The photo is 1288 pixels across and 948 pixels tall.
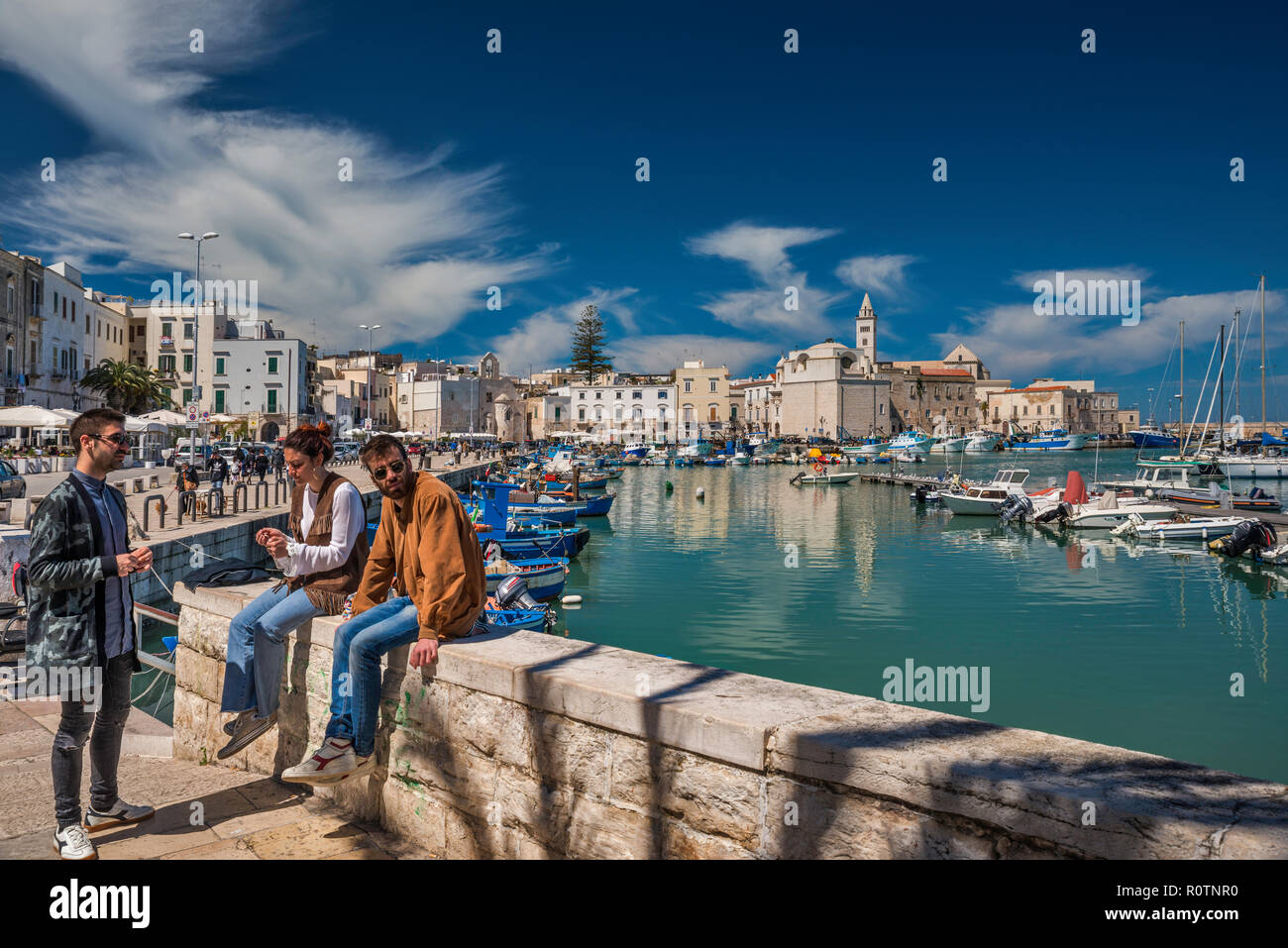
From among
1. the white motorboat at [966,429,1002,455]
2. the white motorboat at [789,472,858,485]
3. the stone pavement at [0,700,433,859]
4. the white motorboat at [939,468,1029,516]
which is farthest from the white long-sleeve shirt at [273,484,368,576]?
the white motorboat at [966,429,1002,455]

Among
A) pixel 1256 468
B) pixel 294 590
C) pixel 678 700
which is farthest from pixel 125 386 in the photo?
pixel 1256 468

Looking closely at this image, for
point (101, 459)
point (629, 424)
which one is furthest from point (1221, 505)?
point (629, 424)

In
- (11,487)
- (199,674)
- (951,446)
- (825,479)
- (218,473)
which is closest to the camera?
(199,674)

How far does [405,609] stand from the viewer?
12.2 ft

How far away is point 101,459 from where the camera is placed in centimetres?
349

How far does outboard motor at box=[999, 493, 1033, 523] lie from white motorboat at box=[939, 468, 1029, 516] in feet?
1.43

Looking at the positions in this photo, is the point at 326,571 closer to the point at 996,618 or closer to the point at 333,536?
the point at 333,536

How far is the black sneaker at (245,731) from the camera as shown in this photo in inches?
162

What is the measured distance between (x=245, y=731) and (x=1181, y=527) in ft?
98.5

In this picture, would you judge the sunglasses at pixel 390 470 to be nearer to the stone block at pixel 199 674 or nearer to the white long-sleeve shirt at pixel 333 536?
the white long-sleeve shirt at pixel 333 536

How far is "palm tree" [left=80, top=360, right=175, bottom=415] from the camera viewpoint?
4269 cm

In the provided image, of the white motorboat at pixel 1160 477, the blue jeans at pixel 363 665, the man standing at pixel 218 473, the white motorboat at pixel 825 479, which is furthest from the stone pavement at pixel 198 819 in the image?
the white motorboat at pixel 825 479
